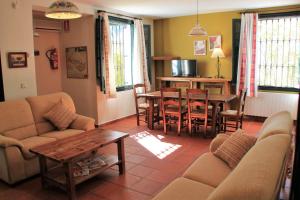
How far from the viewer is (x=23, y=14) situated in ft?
13.4

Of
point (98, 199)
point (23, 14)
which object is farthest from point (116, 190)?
point (23, 14)

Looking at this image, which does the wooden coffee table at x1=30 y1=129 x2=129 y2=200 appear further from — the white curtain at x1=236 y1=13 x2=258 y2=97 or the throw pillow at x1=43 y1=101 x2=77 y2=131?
the white curtain at x1=236 y1=13 x2=258 y2=97

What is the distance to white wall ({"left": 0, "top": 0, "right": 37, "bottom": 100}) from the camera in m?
3.86

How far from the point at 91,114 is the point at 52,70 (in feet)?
4.59

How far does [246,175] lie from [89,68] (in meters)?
4.64

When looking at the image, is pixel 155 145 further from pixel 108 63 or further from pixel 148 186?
pixel 108 63

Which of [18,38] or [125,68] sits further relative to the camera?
[125,68]

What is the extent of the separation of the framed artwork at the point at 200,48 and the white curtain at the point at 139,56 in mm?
1300

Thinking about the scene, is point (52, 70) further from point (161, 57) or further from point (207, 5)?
point (207, 5)

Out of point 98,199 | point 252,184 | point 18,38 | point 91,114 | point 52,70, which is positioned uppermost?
point 18,38

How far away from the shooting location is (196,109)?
5.01m

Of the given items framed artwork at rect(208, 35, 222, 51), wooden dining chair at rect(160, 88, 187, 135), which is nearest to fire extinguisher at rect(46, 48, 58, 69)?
wooden dining chair at rect(160, 88, 187, 135)

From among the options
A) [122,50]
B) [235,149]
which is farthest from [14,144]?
[122,50]

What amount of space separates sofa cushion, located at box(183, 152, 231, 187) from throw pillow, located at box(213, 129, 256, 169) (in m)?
0.06
